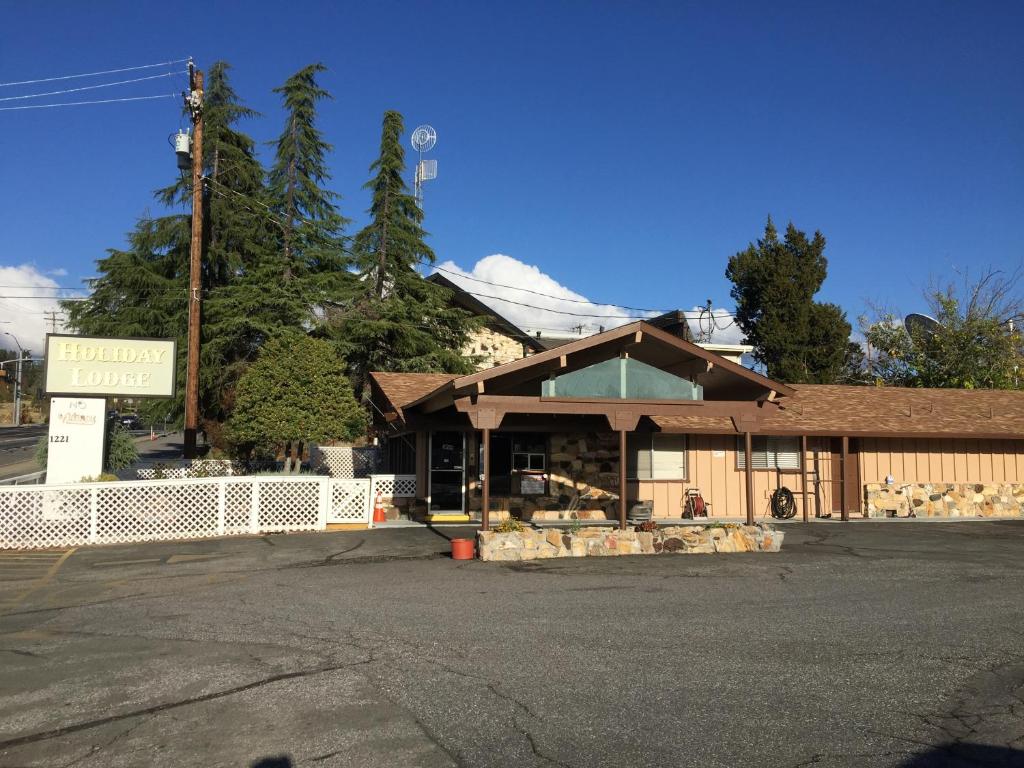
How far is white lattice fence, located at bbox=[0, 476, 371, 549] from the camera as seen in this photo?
15125 mm

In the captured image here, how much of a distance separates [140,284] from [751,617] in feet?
93.7

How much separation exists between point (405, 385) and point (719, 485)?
8.61 meters

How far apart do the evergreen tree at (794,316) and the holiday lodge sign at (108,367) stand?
27830mm

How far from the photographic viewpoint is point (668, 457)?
70.0 ft

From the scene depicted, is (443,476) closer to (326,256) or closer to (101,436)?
(101,436)

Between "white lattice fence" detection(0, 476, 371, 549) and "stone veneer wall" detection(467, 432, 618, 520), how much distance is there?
3970 mm

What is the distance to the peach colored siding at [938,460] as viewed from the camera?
22.5 metres

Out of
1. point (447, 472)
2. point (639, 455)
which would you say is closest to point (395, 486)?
point (447, 472)

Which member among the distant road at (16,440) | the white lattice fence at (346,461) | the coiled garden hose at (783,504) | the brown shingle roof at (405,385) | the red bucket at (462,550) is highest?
the brown shingle roof at (405,385)

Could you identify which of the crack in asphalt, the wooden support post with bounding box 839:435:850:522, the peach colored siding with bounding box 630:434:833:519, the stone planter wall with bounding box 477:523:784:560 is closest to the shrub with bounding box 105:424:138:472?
the stone planter wall with bounding box 477:523:784:560

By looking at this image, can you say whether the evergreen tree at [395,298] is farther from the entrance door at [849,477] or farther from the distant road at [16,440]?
Answer: the distant road at [16,440]

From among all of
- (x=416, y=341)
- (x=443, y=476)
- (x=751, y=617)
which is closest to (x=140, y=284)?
(x=416, y=341)

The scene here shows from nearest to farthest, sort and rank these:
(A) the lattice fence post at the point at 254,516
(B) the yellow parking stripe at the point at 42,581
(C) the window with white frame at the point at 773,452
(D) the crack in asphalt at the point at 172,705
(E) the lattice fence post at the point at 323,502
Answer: (D) the crack in asphalt at the point at 172,705
(B) the yellow parking stripe at the point at 42,581
(A) the lattice fence post at the point at 254,516
(E) the lattice fence post at the point at 323,502
(C) the window with white frame at the point at 773,452

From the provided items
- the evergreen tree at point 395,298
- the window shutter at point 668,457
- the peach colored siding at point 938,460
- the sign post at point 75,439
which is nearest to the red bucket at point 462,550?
the window shutter at point 668,457
